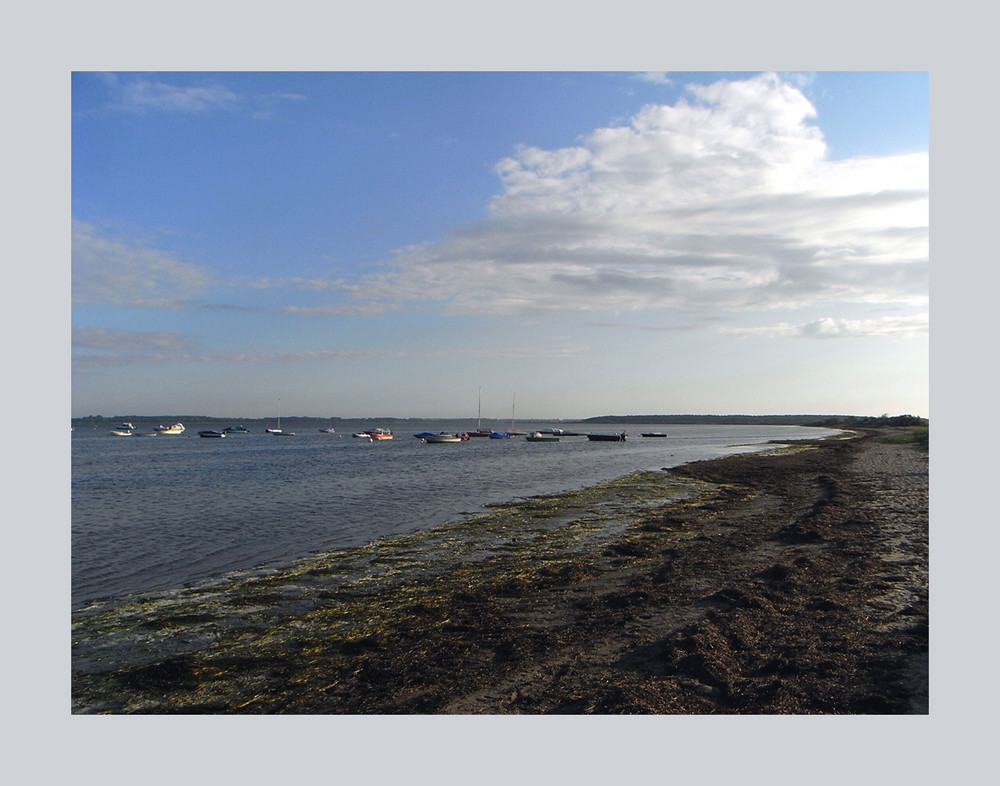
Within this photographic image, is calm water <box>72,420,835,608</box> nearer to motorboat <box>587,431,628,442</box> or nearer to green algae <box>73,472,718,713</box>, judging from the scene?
green algae <box>73,472,718,713</box>

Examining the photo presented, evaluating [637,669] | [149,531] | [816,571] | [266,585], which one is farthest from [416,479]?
[637,669]

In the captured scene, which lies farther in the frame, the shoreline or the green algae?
the green algae

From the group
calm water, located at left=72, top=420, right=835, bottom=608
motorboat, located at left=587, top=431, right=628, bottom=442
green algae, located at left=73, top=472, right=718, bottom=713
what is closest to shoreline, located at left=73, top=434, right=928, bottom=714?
green algae, located at left=73, top=472, right=718, bottom=713

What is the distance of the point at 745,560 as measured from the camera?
53.5ft

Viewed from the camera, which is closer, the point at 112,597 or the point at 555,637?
the point at 555,637

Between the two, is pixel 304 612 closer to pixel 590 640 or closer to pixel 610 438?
pixel 590 640

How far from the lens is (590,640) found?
10406 mm

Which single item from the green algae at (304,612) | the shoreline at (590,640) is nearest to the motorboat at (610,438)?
the green algae at (304,612)

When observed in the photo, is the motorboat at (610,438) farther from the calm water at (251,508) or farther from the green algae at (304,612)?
the green algae at (304,612)

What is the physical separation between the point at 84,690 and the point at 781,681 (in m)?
10.1

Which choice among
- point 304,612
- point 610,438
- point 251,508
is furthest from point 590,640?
point 610,438

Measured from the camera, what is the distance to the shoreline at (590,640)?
8.25 m

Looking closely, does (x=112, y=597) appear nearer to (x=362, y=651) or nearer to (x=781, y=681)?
(x=362, y=651)

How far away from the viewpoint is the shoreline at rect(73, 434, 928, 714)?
27.1 ft
